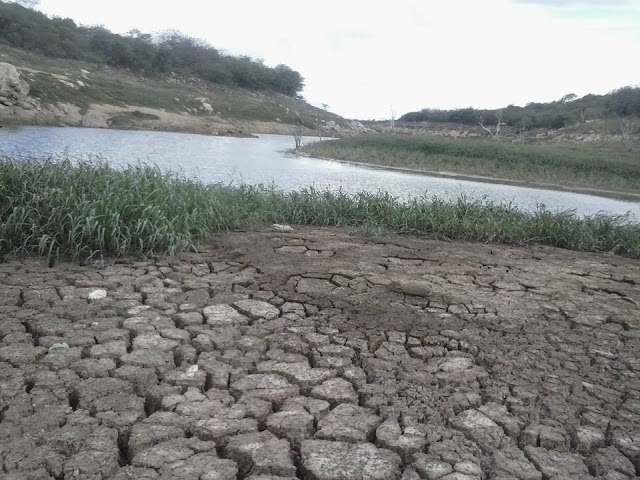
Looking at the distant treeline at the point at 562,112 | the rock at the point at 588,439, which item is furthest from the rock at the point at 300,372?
the distant treeline at the point at 562,112

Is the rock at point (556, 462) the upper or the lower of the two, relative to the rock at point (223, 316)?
lower

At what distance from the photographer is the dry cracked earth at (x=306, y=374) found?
7.20ft

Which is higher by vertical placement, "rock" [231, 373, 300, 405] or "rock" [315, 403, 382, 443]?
"rock" [231, 373, 300, 405]

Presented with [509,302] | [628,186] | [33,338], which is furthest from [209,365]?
[628,186]

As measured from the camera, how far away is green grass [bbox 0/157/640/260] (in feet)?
14.6

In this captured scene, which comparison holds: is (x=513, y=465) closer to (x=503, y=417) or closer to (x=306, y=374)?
(x=503, y=417)

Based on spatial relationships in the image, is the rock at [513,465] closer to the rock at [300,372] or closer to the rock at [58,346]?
the rock at [300,372]

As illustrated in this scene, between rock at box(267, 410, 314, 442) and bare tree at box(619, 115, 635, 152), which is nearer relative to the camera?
rock at box(267, 410, 314, 442)

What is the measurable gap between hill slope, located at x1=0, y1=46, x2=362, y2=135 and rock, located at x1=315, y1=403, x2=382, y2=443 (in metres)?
19.2

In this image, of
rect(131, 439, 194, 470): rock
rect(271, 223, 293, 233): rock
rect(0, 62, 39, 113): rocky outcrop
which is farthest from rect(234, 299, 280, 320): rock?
rect(0, 62, 39, 113): rocky outcrop

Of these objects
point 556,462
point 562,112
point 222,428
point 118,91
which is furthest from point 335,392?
point 562,112

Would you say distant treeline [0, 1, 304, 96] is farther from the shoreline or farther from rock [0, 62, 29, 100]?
the shoreline

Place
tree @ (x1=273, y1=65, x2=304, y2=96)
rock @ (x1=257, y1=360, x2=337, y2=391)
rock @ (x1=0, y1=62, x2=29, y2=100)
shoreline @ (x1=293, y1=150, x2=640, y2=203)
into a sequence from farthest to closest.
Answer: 1. tree @ (x1=273, y1=65, x2=304, y2=96)
2. rock @ (x1=0, y1=62, x2=29, y2=100)
3. shoreline @ (x1=293, y1=150, x2=640, y2=203)
4. rock @ (x1=257, y1=360, x2=337, y2=391)

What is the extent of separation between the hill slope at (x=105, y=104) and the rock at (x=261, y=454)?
19.3m
